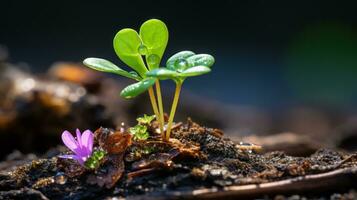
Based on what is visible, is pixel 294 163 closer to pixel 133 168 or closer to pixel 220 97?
pixel 133 168

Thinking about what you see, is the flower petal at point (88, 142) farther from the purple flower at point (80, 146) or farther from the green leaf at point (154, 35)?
the green leaf at point (154, 35)

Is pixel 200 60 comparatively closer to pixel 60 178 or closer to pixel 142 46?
pixel 142 46

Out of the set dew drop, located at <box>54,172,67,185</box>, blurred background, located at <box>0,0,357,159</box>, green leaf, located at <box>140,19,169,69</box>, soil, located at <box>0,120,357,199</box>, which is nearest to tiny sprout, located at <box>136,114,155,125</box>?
soil, located at <box>0,120,357,199</box>

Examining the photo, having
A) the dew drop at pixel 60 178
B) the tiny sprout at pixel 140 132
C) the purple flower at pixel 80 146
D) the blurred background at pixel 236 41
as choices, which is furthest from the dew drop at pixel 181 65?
the blurred background at pixel 236 41

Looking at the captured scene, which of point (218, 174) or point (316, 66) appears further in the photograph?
point (316, 66)

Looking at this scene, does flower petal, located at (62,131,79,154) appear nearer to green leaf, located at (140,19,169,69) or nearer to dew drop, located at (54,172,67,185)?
dew drop, located at (54,172,67,185)

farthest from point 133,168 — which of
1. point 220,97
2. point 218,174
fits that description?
point 220,97
